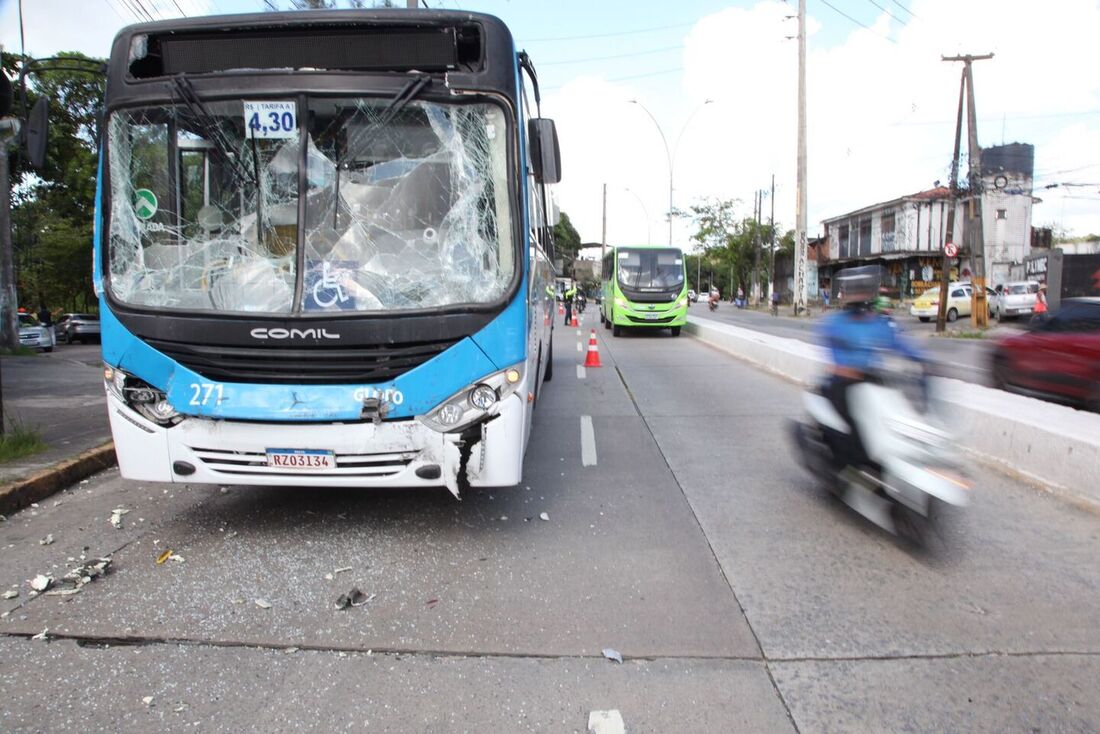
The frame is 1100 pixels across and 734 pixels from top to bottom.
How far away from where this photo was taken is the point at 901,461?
170 inches

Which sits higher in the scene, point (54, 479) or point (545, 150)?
point (545, 150)

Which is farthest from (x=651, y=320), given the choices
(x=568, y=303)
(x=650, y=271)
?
(x=568, y=303)

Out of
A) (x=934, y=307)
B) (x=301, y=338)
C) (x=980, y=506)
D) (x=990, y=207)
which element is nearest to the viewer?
(x=301, y=338)

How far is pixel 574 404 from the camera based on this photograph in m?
10.1

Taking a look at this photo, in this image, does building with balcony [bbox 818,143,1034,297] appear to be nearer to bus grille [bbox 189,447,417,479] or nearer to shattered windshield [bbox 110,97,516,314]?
shattered windshield [bbox 110,97,516,314]

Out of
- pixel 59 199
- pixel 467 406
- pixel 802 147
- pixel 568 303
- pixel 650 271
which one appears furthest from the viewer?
pixel 568 303

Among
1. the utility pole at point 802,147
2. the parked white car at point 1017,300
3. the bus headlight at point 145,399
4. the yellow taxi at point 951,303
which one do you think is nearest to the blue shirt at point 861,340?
the bus headlight at point 145,399

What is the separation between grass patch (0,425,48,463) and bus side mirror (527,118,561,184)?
4.90 meters

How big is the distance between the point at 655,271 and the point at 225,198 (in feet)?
60.3

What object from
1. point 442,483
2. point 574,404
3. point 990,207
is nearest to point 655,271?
point 574,404

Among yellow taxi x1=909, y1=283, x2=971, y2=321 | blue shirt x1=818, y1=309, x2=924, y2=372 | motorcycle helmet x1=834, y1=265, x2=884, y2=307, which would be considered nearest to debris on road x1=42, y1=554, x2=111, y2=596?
blue shirt x1=818, y1=309, x2=924, y2=372

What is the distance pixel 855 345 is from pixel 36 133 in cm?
549

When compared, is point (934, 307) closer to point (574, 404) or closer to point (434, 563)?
point (574, 404)

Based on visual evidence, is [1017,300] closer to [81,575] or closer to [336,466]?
[336,466]
